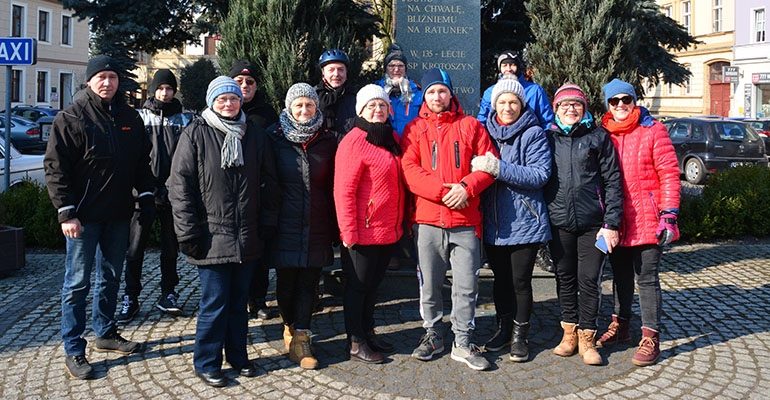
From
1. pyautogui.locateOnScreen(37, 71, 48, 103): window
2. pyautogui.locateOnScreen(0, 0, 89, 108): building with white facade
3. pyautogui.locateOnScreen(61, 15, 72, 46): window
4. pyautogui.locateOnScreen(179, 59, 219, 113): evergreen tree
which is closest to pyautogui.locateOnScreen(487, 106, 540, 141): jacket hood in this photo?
pyautogui.locateOnScreen(179, 59, 219, 113): evergreen tree

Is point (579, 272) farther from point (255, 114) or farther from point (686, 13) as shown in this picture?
point (686, 13)

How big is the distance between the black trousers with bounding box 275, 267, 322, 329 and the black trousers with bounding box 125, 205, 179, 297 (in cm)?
135

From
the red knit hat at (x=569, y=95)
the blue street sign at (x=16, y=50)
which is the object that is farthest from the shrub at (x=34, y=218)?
the red knit hat at (x=569, y=95)

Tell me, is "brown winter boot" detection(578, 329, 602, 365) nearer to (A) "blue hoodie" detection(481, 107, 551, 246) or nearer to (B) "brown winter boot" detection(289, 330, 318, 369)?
(A) "blue hoodie" detection(481, 107, 551, 246)

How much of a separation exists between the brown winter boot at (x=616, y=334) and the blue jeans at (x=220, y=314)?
8.24 feet

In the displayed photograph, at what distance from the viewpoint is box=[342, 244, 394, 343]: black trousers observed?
4.48 meters

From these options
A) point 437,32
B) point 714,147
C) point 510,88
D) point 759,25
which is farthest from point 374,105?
point 759,25

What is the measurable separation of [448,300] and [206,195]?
2.69m

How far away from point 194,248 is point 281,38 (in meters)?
3.07

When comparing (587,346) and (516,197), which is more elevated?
(516,197)

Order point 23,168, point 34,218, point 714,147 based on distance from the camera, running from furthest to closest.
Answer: point 714,147
point 23,168
point 34,218

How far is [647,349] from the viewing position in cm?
456

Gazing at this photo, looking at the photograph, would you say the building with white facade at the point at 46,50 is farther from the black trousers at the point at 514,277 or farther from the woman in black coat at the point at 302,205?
the black trousers at the point at 514,277

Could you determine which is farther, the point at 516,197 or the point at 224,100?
the point at 516,197
